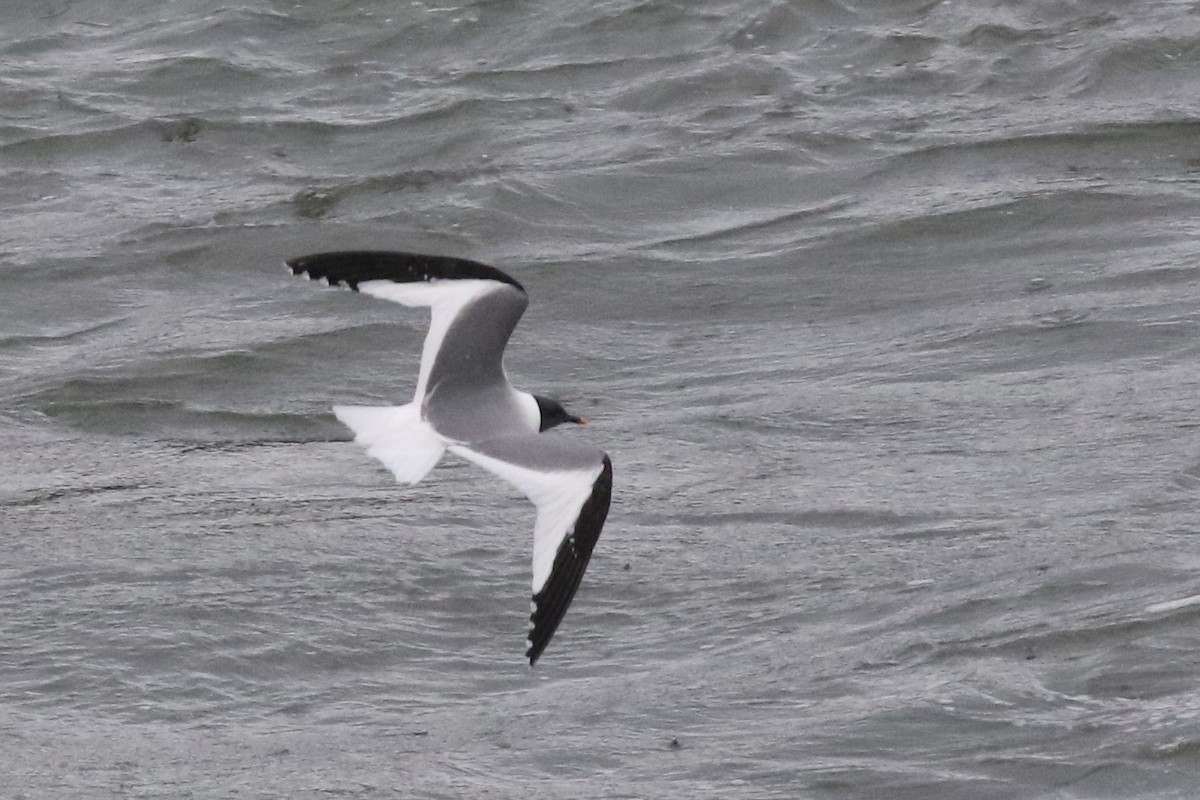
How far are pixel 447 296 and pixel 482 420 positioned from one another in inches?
17.4

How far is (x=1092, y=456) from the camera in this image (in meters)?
6.73

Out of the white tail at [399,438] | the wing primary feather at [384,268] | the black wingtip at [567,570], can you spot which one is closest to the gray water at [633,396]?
the black wingtip at [567,570]

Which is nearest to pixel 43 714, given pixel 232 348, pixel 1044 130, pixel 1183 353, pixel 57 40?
pixel 232 348

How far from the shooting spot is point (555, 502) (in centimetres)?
482

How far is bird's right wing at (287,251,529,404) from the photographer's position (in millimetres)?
5383

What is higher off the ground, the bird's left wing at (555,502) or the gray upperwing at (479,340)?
the gray upperwing at (479,340)

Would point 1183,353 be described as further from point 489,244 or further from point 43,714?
point 43,714

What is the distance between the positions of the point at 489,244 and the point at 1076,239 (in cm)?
230

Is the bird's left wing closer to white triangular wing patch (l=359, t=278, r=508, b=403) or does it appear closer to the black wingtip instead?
the black wingtip

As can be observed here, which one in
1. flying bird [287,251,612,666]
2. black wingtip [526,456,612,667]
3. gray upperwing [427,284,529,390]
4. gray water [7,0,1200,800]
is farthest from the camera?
gray upperwing [427,284,529,390]

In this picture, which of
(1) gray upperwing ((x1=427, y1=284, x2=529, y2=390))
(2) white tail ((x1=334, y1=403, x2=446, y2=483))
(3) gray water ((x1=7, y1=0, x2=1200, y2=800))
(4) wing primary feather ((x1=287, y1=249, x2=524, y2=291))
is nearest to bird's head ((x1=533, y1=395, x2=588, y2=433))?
(1) gray upperwing ((x1=427, y1=284, x2=529, y2=390))

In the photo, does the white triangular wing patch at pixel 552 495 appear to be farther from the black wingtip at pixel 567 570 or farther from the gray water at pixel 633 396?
the gray water at pixel 633 396

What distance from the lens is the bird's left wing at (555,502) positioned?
4645 millimetres

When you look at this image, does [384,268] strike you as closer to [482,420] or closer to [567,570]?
[482,420]
